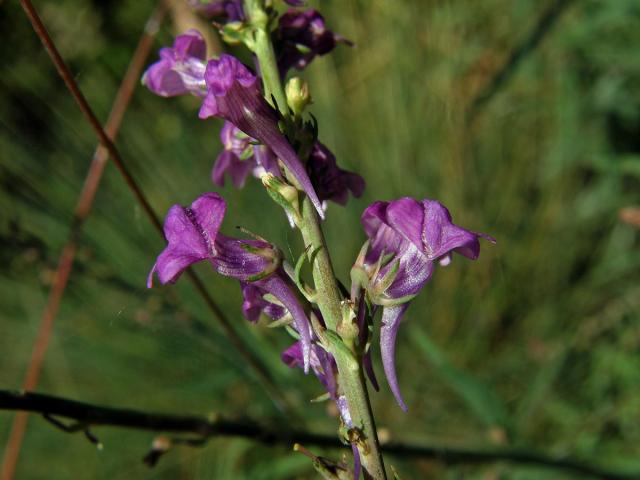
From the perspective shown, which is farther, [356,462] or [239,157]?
[239,157]

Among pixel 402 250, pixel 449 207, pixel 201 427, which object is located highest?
pixel 402 250

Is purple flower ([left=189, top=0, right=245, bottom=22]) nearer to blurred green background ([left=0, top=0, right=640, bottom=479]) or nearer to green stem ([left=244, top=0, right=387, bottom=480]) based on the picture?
green stem ([left=244, top=0, right=387, bottom=480])

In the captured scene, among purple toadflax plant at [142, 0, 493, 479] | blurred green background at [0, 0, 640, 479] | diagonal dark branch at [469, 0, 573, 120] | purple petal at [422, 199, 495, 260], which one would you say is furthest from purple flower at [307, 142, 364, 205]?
blurred green background at [0, 0, 640, 479]

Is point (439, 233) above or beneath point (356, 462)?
above

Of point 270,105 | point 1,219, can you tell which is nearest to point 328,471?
point 270,105

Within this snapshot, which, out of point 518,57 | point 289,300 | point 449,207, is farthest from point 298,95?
point 449,207

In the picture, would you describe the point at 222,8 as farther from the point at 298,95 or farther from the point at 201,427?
the point at 201,427
